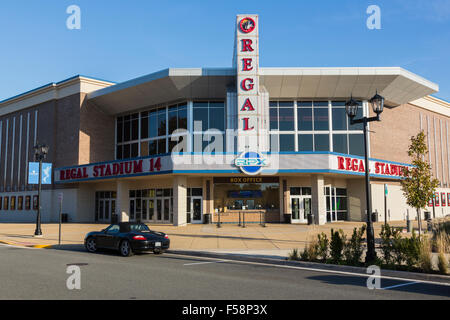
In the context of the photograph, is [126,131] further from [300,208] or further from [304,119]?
[300,208]

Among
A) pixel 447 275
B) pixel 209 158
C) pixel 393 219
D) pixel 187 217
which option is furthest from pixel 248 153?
pixel 447 275

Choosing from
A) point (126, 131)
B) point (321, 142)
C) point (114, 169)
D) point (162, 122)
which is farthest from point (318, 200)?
point (126, 131)

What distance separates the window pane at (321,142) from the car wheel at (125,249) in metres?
23.3

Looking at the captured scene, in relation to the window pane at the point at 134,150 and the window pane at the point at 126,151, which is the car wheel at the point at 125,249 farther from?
the window pane at the point at 126,151

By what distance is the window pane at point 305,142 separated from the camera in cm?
3456

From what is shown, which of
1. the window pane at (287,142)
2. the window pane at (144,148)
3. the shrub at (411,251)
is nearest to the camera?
the shrub at (411,251)

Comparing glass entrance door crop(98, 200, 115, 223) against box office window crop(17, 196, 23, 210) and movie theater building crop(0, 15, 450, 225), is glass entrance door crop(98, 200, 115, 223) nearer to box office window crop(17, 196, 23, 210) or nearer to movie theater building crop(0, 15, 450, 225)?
movie theater building crop(0, 15, 450, 225)

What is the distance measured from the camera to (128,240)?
1473 centimetres

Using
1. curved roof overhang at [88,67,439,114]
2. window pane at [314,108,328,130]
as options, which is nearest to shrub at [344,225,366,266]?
curved roof overhang at [88,67,439,114]

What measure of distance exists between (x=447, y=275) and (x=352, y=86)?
84.5ft

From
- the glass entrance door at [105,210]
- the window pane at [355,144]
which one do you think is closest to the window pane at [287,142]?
the window pane at [355,144]

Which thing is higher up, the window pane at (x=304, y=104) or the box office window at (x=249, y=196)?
the window pane at (x=304, y=104)

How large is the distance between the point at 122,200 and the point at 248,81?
14907 millimetres
